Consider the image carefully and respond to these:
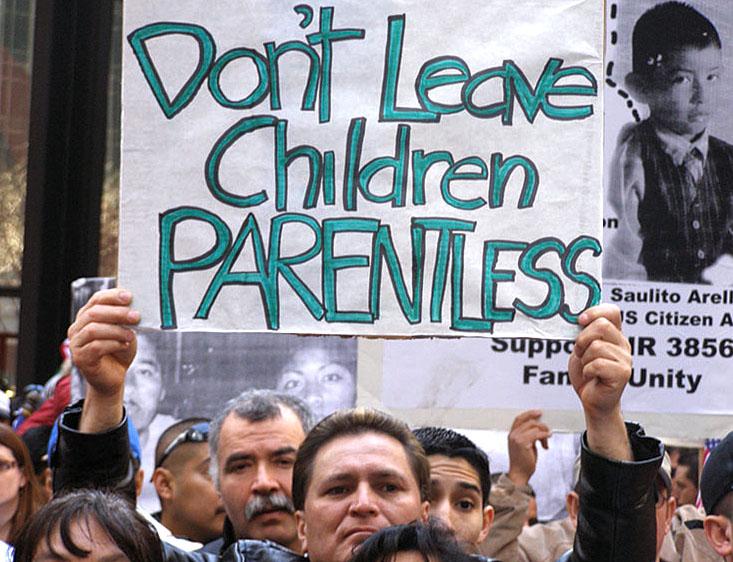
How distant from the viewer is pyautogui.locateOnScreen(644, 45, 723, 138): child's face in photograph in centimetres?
484

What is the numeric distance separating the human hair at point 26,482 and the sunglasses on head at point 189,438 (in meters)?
0.83

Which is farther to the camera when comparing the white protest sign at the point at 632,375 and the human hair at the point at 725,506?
the white protest sign at the point at 632,375

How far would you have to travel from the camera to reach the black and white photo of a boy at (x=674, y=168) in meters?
4.80

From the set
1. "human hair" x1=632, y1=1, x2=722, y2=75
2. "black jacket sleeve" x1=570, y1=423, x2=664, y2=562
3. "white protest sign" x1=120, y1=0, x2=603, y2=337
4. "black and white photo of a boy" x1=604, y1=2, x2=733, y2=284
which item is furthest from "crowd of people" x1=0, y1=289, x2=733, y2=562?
"human hair" x1=632, y1=1, x2=722, y2=75

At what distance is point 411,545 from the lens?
3033mm

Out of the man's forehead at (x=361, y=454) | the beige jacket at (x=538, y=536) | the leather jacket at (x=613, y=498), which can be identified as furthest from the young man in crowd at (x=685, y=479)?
the leather jacket at (x=613, y=498)

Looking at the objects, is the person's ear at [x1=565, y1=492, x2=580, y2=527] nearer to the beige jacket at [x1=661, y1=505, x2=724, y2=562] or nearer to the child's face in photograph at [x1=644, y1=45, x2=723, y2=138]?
the beige jacket at [x1=661, y1=505, x2=724, y2=562]

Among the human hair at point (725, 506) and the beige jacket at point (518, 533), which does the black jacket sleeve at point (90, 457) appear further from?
the beige jacket at point (518, 533)

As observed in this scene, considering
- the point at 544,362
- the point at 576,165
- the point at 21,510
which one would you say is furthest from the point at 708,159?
the point at 21,510

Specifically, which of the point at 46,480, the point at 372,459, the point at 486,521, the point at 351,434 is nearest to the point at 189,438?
the point at 46,480

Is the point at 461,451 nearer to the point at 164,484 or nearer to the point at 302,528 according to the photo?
the point at 302,528

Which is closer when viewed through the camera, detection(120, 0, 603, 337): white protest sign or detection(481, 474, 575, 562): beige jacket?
detection(120, 0, 603, 337): white protest sign

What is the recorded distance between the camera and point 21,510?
13.7 ft

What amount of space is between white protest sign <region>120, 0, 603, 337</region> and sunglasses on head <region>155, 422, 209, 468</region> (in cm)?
181
